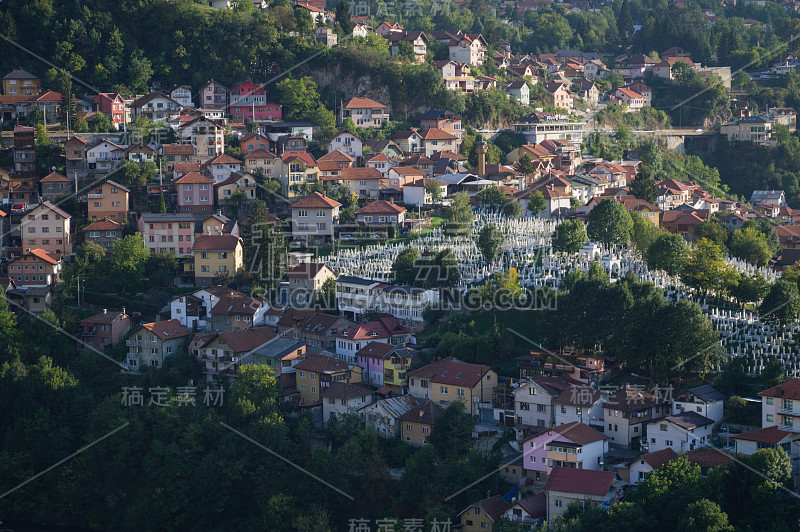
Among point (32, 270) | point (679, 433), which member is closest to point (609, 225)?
point (679, 433)

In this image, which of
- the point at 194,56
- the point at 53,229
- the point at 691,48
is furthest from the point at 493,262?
the point at 691,48

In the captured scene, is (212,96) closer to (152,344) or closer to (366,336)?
(152,344)

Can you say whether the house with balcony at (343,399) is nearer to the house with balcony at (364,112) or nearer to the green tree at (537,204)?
the green tree at (537,204)

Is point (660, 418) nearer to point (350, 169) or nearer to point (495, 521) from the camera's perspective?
point (495, 521)

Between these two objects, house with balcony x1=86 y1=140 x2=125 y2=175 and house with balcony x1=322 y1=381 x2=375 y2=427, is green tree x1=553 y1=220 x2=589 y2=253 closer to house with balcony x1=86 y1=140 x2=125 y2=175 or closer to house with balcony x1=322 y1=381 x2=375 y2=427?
house with balcony x1=322 y1=381 x2=375 y2=427

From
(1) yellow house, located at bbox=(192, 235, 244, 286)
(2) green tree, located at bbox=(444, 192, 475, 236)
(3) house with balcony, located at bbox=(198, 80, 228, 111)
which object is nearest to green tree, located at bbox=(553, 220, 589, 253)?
(2) green tree, located at bbox=(444, 192, 475, 236)

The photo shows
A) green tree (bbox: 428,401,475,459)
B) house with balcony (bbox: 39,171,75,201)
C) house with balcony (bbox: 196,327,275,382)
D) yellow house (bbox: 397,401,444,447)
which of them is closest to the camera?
green tree (bbox: 428,401,475,459)
